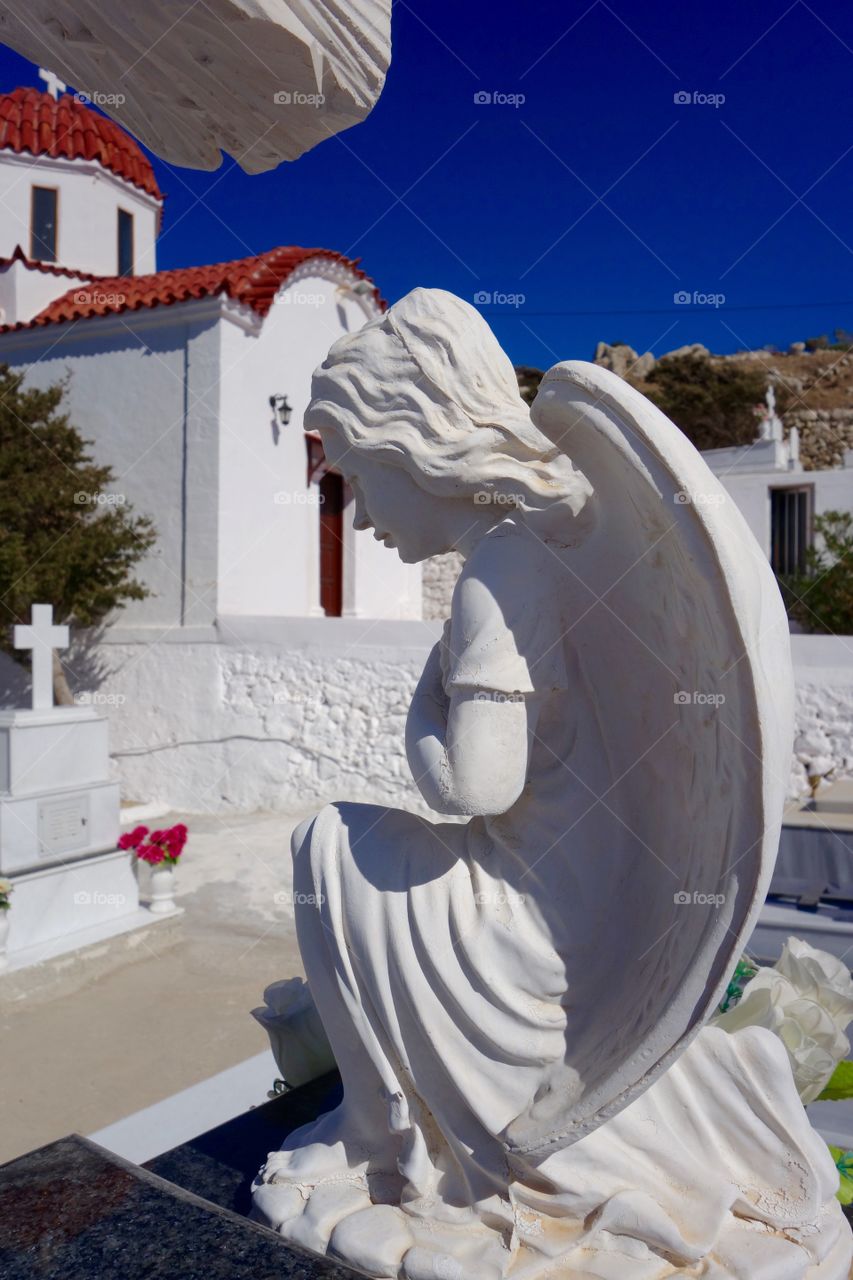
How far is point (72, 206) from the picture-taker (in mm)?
12539

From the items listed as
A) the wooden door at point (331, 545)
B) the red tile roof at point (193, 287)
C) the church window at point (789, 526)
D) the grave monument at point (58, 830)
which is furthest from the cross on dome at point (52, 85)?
the church window at point (789, 526)

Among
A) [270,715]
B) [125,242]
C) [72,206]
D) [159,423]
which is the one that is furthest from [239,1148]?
[125,242]

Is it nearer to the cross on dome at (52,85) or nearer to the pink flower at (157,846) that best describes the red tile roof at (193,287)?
the cross on dome at (52,85)

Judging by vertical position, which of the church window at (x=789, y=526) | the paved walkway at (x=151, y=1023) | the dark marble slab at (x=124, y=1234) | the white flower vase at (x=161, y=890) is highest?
A: the church window at (x=789, y=526)

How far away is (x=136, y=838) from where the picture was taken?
585 centimetres

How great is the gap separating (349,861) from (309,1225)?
0.59 meters

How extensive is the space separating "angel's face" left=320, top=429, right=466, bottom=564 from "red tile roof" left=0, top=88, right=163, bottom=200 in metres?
13.2

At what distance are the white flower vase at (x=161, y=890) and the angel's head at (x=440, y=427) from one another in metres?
4.68

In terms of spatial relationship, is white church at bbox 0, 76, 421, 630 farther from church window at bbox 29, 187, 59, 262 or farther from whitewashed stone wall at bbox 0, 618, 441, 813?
whitewashed stone wall at bbox 0, 618, 441, 813

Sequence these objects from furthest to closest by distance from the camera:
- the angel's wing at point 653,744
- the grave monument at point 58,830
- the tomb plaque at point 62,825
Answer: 1. the tomb plaque at point 62,825
2. the grave monument at point 58,830
3. the angel's wing at point 653,744

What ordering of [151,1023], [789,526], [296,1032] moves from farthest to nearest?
1. [789,526]
2. [151,1023]
3. [296,1032]

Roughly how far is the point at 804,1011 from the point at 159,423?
9588mm

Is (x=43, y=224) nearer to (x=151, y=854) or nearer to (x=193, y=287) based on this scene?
(x=193, y=287)

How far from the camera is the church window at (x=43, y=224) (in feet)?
40.9
